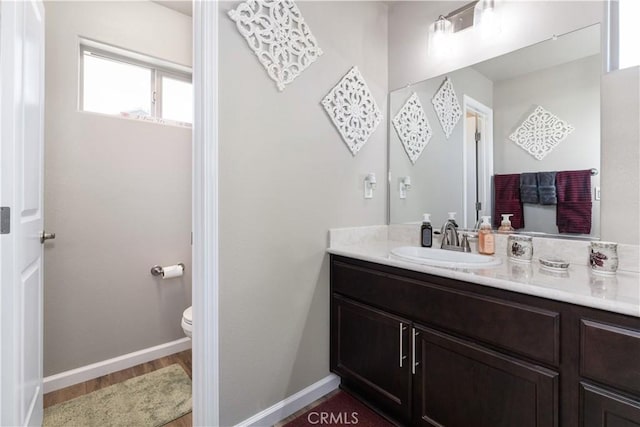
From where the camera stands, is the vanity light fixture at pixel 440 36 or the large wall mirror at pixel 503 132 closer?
the large wall mirror at pixel 503 132

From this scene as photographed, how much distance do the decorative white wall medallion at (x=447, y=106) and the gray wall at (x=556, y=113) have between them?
22cm

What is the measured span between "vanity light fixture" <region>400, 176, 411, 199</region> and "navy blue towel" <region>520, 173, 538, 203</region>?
65 centimetres

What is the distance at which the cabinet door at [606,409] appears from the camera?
762 millimetres

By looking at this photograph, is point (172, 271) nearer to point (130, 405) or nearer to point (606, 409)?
point (130, 405)

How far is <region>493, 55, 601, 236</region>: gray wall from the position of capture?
127cm

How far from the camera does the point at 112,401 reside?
1.61 metres

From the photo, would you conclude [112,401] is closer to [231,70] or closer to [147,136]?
[147,136]

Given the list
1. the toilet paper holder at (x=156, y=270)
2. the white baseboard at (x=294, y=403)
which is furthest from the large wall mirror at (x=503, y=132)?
the toilet paper holder at (x=156, y=270)

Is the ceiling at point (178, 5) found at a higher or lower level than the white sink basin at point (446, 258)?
higher

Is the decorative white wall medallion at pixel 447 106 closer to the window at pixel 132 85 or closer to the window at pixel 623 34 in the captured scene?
the window at pixel 623 34

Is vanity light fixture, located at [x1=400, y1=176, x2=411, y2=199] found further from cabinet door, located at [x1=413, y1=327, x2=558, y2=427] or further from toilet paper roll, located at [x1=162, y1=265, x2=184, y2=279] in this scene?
toilet paper roll, located at [x1=162, y1=265, x2=184, y2=279]

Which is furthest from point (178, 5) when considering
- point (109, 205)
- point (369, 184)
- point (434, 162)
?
point (434, 162)

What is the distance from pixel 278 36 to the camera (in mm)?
1438

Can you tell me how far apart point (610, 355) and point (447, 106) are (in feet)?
4.78
